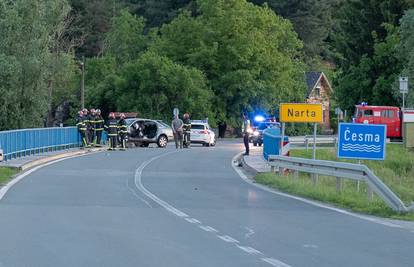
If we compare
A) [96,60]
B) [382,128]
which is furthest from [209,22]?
[382,128]

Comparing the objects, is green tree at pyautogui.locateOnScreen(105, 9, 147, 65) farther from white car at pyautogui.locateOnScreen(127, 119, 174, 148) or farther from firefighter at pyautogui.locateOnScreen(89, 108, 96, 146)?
firefighter at pyautogui.locateOnScreen(89, 108, 96, 146)

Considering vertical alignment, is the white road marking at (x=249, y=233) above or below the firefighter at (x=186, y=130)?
below

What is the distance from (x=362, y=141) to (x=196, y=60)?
5225 centimetres

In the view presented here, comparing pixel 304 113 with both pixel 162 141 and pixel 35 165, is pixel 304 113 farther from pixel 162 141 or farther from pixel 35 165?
pixel 162 141

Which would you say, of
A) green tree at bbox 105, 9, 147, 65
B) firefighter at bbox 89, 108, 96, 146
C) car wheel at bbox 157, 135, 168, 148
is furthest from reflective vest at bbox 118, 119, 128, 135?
green tree at bbox 105, 9, 147, 65

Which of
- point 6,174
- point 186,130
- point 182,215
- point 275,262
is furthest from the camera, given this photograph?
point 186,130

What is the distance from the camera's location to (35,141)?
3441 centimetres

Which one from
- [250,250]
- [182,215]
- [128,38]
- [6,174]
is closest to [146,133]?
[6,174]

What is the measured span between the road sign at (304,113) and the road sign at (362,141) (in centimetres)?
458

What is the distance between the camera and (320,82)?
97500 mm

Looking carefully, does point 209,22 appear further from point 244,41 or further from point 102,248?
point 102,248

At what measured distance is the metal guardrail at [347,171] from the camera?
16.8 metres

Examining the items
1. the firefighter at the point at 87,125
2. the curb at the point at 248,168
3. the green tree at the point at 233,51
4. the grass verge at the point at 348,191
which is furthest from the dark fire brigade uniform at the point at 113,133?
the green tree at the point at 233,51

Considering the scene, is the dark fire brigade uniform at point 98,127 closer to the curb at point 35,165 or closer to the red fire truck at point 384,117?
the curb at point 35,165
